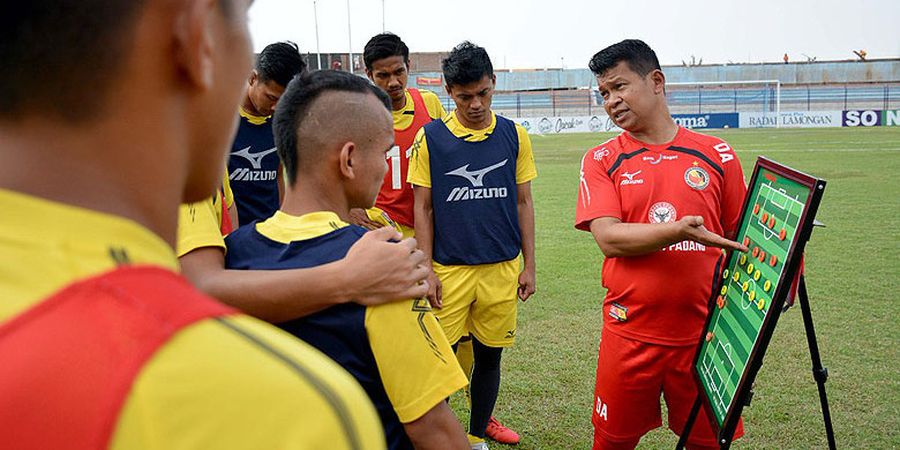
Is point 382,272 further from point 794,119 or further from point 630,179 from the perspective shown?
point 794,119

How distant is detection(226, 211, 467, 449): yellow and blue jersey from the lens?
1902mm

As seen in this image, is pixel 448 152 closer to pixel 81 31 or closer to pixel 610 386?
pixel 610 386

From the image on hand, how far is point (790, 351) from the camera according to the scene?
19.5 ft

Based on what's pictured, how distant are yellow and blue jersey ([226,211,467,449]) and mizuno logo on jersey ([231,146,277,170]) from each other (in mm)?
2541

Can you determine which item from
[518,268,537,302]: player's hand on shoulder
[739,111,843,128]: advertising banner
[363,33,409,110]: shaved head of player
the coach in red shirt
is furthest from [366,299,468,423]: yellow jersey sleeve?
[739,111,843,128]: advertising banner

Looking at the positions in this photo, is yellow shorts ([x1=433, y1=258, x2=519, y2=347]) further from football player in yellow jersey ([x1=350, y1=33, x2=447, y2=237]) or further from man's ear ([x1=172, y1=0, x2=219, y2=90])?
man's ear ([x1=172, y1=0, x2=219, y2=90])

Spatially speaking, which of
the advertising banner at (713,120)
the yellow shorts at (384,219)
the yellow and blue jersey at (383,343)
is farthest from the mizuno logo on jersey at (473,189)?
the advertising banner at (713,120)

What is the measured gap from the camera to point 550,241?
35.0ft

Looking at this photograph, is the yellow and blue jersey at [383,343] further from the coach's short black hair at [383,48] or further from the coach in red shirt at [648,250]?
the coach's short black hair at [383,48]

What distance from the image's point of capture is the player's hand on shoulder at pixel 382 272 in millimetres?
1868

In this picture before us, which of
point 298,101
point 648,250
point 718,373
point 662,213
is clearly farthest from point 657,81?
point 298,101

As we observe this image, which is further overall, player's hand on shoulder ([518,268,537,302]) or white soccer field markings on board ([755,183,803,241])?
player's hand on shoulder ([518,268,537,302])

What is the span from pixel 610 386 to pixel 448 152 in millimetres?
1803

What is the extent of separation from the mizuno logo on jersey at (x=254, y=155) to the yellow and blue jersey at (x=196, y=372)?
153 inches
